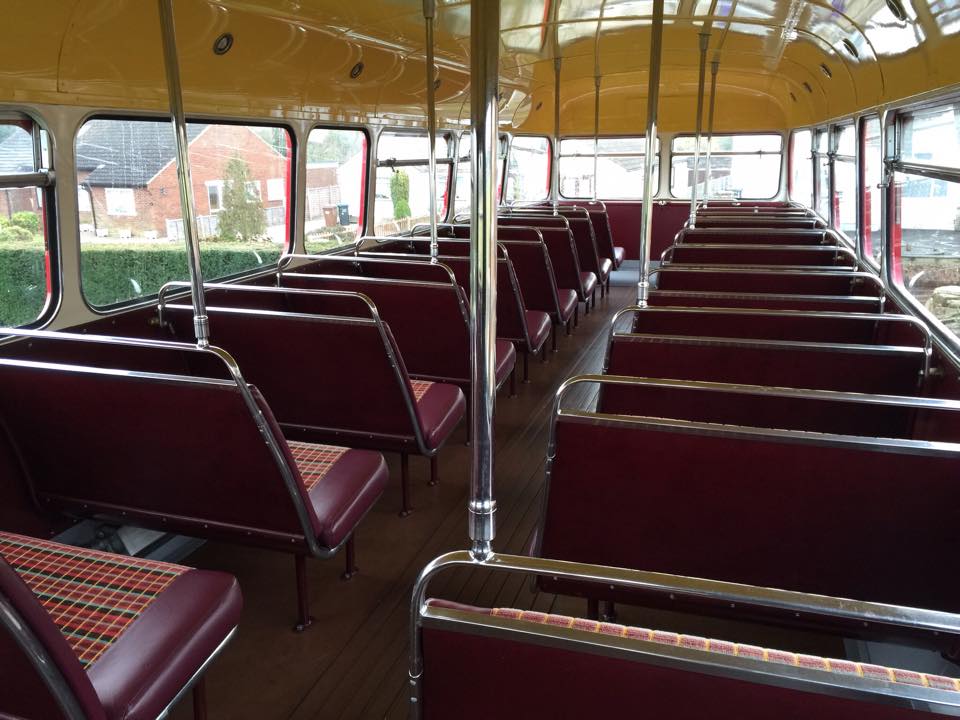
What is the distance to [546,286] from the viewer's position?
5.25m

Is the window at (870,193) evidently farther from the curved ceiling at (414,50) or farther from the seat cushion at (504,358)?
the seat cushion at (504,358)

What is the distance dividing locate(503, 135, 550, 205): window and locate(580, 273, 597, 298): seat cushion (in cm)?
268

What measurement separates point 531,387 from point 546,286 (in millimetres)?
766

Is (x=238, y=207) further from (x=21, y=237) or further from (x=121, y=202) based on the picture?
(x=21, y=237)

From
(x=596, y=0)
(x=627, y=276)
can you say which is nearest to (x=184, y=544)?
(x=596, y=0)

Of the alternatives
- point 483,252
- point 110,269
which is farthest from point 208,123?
point 483,252

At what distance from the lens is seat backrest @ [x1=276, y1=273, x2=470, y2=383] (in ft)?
11.3

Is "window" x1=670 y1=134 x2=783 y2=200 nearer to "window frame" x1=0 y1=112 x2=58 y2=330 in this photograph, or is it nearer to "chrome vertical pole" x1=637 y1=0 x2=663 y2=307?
"chrome vertical pole" x1=637 y1=0 x2=663 y2=307

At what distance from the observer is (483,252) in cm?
103

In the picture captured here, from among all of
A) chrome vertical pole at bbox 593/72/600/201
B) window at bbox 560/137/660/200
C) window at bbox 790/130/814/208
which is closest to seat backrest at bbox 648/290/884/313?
chrome vertical pole at bbox 593/72/600/201

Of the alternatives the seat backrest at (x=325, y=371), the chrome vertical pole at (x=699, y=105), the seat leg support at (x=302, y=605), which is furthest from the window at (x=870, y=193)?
the seat leg support at (x=302, y=605)

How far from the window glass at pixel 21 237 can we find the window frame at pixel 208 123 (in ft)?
0.47

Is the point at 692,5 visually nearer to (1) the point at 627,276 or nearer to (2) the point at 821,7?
(2) the point at 821,7

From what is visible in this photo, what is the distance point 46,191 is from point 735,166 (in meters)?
8.65
